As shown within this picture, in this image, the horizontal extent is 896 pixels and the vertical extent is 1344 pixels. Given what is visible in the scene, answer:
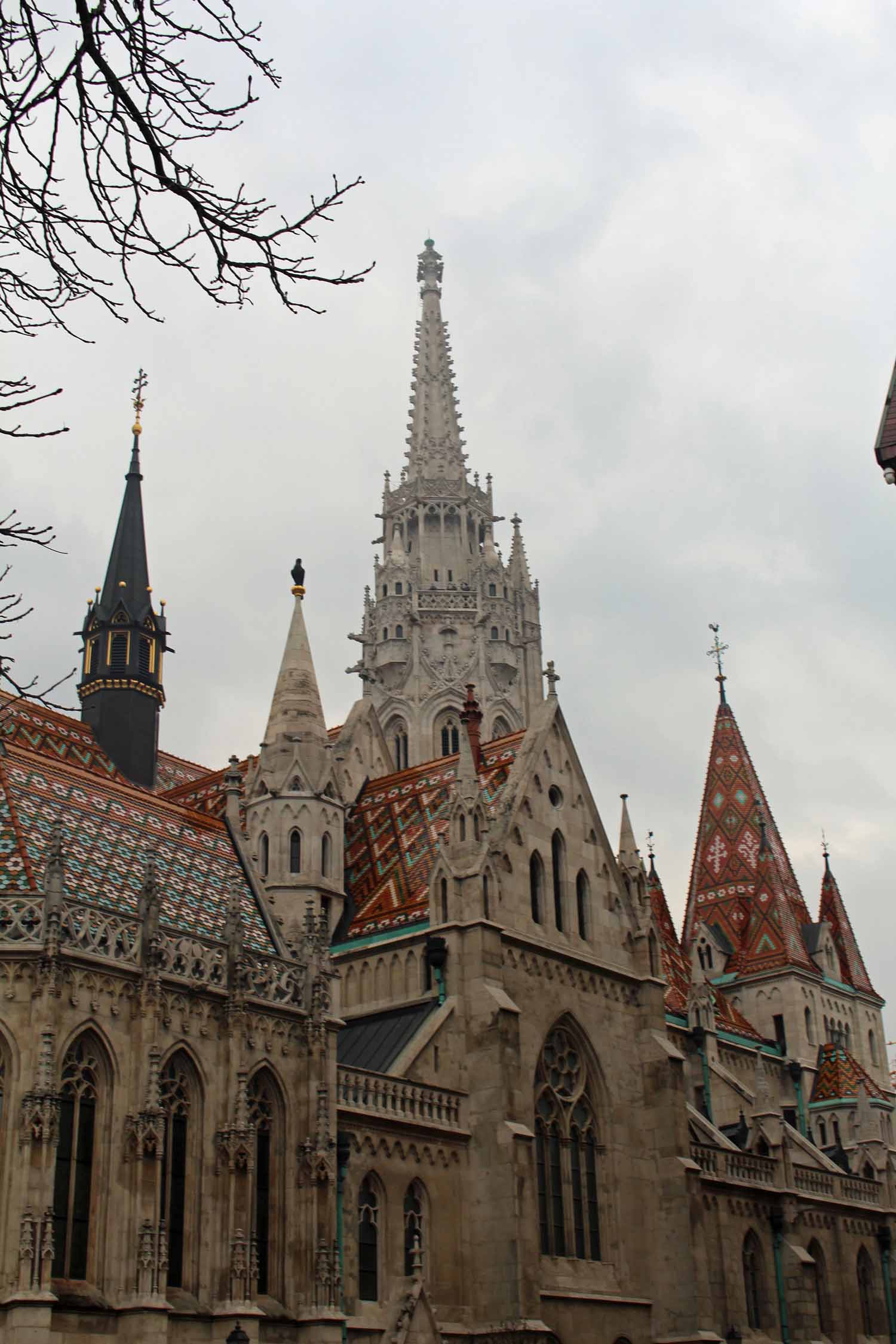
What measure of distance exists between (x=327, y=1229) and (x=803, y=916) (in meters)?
33.6

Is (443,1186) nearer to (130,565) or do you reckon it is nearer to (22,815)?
(22,815)

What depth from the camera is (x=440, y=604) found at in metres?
65.6

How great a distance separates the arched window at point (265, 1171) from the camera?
2089 cm

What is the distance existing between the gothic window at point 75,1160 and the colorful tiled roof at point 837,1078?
29250 mm

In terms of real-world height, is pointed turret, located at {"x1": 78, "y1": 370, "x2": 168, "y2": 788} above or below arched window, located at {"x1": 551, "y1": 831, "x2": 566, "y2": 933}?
above

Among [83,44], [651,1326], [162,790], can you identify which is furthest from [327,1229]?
[162,790]

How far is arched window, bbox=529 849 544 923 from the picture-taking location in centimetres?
2906

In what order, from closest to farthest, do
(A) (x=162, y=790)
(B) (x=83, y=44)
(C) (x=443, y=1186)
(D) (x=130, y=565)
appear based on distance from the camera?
1. (B) (x=83, y=44)
2. (C) (x=443, y=1186)
3. (A) (x=162, y=790)
4. (D) (x=130, y=565)

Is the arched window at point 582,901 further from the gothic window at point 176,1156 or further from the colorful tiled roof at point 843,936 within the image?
the colorful tiled roof at point 843,936

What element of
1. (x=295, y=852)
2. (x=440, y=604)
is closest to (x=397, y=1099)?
(x=295, y=852)

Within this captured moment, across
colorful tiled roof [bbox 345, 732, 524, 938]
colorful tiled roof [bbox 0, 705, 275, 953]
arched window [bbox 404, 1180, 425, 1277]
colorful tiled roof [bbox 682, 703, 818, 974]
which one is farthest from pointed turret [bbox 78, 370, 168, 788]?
colorful tiled roof [bbox 682, 703, 818, 974]

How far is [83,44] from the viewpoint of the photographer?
7172 millimetres

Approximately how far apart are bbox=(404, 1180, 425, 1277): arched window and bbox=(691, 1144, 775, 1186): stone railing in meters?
7.43

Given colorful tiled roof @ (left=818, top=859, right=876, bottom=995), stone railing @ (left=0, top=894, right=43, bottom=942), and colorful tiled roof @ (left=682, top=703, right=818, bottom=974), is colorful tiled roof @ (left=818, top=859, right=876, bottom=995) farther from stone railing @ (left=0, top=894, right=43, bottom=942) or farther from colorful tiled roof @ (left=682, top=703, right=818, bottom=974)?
stone railing @ (left=0, top=894, right=43, bottom=942)
